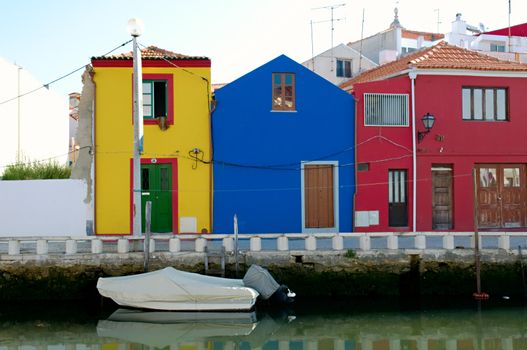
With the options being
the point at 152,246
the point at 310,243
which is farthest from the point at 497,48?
the point at 152,246

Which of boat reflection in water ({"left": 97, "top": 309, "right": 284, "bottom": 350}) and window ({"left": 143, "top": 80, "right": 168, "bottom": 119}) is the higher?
window ({"left": 143, "top": 80, "right": 168, "bottom": 119})

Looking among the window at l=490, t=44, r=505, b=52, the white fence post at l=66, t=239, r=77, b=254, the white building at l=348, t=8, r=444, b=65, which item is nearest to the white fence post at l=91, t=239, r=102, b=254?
the white fence post at l=66, t=239, r=77, b=254

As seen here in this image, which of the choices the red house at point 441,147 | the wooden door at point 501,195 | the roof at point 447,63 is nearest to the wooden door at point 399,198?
the red house at point 441,147

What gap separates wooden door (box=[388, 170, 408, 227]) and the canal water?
4.49 metres

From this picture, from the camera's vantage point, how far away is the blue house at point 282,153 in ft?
67.4

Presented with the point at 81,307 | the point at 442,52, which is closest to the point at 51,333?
the point at 81,307

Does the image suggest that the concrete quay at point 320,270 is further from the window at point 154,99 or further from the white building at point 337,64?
the white building at point 337,64

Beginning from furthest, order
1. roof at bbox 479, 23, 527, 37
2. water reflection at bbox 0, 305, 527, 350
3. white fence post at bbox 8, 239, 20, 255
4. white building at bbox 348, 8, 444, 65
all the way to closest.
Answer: roof at bbox 479, 23, 527, 37, white building at bbox 348, 8, 444, 65, white fence post at bbox 8, 239, 20, 255, water reflection at bbox 0, 305, 527, 350

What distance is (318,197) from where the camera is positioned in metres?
20.9

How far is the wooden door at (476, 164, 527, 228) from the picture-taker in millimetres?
21688

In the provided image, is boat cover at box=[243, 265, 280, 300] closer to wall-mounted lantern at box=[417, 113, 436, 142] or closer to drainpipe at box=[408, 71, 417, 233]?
drainpipe at box=[408, 71, 417, 233]

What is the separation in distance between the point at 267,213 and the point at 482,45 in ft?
98.9

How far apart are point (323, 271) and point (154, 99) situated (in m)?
7.36

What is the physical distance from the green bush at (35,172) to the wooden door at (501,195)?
1418 cm
